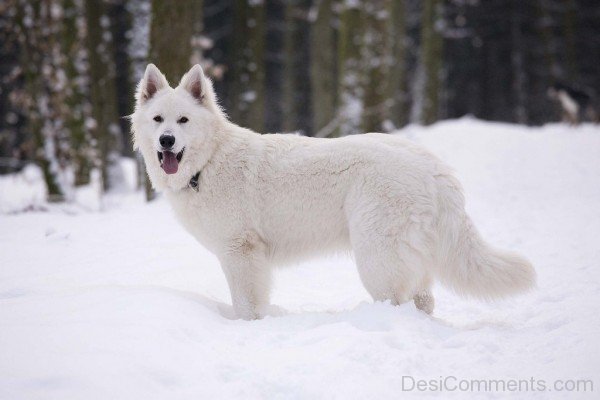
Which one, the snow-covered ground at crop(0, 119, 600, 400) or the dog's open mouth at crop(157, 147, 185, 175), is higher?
the dog's open mouth at crop(157, 147, 185, 175)

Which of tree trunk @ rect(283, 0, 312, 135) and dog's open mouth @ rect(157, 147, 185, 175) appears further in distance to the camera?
tree trunk @ rect(283, 0, 312, 135)

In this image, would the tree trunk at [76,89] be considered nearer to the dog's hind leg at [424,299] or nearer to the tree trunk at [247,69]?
the tree trunk at [247,69]

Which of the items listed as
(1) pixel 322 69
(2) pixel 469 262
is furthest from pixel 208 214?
(1) pixel 322 69

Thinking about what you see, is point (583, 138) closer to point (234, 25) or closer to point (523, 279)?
point (234, 25)

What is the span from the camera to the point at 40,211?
26.1 feet

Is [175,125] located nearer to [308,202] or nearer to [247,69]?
[308,202]

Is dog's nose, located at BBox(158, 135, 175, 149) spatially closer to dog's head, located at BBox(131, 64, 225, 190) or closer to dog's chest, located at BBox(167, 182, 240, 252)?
dog's head, located at BBox(131, 64, 225, 190)

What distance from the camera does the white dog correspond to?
392cm

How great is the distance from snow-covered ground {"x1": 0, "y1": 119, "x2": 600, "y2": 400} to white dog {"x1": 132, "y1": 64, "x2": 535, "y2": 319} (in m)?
0.36

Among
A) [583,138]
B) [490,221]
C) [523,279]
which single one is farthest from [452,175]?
[583,138]

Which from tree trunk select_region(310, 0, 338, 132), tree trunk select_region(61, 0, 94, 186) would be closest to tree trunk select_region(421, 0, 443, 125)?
tree trunk select_region(310, 0, 338, 132)

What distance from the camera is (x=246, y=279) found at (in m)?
4.29

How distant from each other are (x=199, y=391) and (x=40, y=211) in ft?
20.9

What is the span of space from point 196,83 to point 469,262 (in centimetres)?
277
